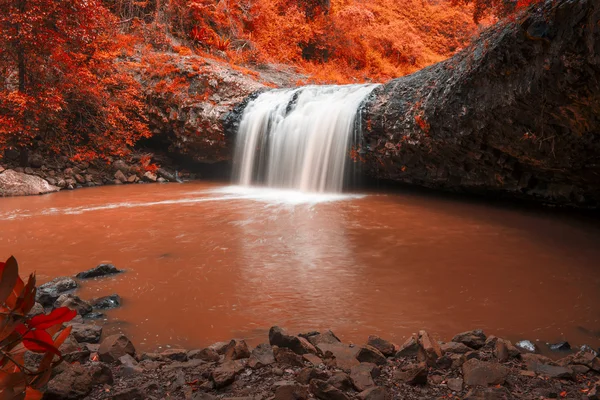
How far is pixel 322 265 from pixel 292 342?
84.3 inches

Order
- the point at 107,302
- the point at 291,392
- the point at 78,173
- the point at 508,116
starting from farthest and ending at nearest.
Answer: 1. the point at 78,173
2. the point at 508,116
3. the point at 107,302
4. the point at 291,392

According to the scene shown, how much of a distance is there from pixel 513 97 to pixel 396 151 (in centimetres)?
320

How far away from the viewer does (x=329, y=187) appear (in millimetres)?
10352

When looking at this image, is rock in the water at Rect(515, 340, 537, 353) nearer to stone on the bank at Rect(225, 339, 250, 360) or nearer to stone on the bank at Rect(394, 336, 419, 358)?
Answer: stone on the bank at Rect(394, 336, 419, 358)

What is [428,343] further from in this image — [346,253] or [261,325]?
[346,253]

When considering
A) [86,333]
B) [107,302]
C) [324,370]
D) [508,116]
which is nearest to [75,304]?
[107,302]

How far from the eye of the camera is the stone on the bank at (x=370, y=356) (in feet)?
8.11

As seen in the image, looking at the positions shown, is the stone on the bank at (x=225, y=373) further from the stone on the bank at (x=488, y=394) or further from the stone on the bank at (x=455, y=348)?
the stone on the bank at (x=455, y=348)

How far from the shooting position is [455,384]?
2.18 meters

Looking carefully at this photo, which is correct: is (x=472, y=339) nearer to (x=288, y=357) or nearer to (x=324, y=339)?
(x=324, y=339)

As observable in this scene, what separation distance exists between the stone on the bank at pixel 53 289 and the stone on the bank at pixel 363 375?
8.97 ft

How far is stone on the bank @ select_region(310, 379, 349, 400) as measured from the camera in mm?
1953

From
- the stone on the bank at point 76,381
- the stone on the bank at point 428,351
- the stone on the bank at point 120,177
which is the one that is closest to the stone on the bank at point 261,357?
the stone on the bank at point 76,381

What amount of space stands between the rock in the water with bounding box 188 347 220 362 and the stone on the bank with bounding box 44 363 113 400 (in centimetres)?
49
